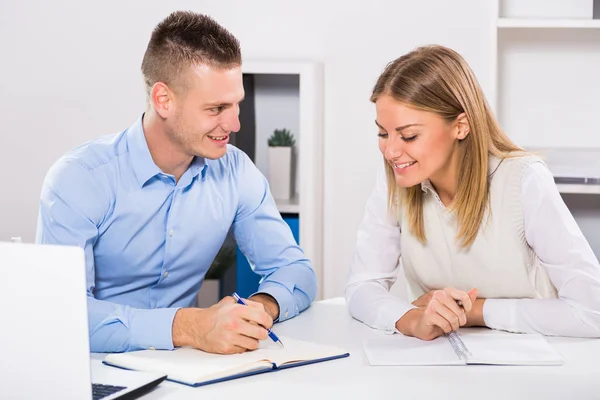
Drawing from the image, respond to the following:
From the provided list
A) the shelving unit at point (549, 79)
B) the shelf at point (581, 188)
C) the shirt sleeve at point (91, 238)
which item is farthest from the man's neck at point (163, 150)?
the shelving unit at point (549, 79)

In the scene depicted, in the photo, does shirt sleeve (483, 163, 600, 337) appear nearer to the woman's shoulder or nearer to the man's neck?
the woman's shoulder

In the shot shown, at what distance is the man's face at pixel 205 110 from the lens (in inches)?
78.7

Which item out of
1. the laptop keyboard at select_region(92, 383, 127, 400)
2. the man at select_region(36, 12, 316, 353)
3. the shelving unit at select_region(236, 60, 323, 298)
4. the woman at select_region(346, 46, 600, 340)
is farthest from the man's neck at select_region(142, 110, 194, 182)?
the shelving unit at select_region(236, 60, 323, 298)

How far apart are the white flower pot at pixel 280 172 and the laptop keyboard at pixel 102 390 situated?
1.95m

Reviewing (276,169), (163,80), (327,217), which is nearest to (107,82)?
(276,169)

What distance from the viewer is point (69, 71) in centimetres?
357

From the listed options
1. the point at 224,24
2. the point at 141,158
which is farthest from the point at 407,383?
the point at 224,24

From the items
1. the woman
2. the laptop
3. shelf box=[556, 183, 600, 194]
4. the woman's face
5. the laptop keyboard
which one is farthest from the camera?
shelf box=[556, 183, 600, 194]

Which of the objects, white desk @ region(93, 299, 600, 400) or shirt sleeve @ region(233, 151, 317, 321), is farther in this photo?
shirt sleeve @ region(233, 151, 317, 321)

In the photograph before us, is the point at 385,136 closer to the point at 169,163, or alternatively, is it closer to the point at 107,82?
the point at 169,163

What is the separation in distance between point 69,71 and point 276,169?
0.99m

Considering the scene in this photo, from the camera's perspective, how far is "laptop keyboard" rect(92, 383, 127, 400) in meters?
1.36

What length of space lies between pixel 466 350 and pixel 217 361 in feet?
1.54

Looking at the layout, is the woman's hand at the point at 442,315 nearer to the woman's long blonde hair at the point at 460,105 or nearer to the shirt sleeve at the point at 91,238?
the woman's long blonde hair at the point at 460,105
